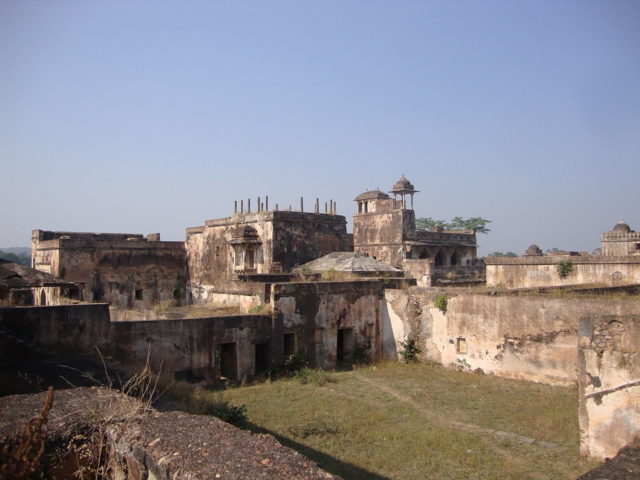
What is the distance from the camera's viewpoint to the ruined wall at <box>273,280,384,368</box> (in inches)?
634

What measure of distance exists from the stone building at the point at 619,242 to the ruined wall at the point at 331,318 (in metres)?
24.6

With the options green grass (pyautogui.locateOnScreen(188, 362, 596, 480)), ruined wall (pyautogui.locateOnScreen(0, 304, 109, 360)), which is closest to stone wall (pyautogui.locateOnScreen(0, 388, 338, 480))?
green grass (pyautogui.locateOnScreen(188, 362, 596, 480))

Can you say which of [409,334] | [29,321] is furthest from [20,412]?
[409,334]

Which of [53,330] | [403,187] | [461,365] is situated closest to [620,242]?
[403,187]

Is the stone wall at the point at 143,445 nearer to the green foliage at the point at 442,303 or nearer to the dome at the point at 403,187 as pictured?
the green foliage at the point at 442,303

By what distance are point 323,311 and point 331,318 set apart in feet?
1.21

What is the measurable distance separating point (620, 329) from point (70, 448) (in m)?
8.18

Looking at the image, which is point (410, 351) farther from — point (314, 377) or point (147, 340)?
point (147, 340)

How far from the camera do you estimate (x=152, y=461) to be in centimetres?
460

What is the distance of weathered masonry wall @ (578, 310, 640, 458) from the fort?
18 millimetres

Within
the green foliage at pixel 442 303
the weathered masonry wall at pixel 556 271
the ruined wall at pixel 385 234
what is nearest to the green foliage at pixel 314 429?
the green foliage at pixel 442 303

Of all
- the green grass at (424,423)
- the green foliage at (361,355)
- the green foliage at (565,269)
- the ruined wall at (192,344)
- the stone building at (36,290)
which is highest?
the green foliage at (565,269)

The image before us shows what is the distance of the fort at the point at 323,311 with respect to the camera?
9.41 metres

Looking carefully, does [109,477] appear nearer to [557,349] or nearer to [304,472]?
[304,472]
